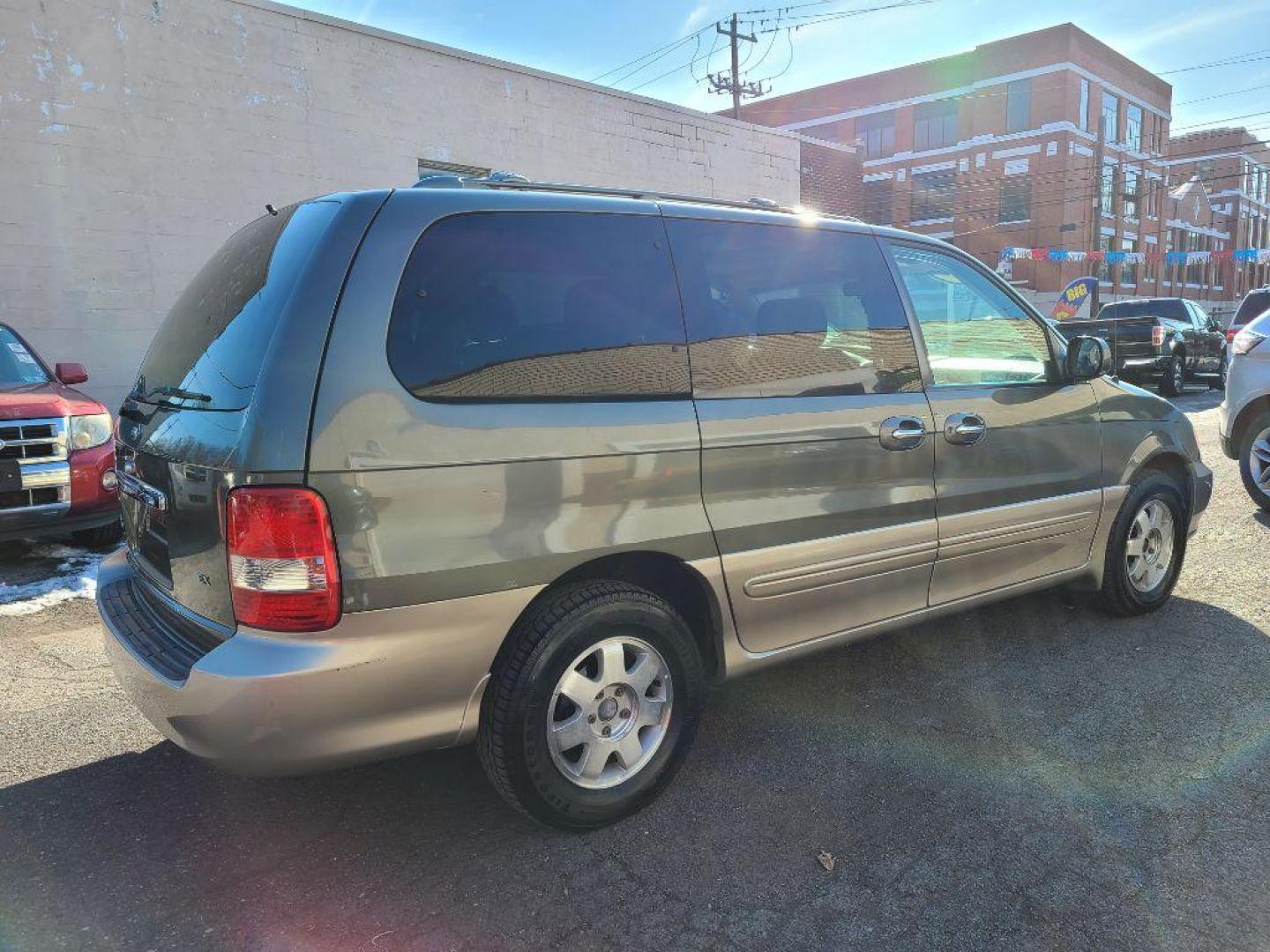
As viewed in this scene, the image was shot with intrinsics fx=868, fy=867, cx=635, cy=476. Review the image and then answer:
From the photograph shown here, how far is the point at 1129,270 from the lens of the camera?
49344 mm

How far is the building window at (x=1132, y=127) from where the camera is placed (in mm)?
48469

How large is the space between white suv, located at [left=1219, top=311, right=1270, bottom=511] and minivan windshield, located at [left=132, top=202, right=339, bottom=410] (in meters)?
6.97

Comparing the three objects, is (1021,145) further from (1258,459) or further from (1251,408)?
(1258,459)

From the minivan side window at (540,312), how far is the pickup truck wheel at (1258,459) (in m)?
6.01

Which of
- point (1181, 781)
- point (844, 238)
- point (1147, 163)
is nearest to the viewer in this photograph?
point (1181, 781)

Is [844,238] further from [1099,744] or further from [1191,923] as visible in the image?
[1191,923]

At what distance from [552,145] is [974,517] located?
9.72 meters

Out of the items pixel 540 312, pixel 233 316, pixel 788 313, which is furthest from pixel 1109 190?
pixel 233 316

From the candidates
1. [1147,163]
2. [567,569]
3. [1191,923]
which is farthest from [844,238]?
[1147,163]

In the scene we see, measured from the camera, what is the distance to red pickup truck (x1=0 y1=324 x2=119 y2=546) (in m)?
5.59

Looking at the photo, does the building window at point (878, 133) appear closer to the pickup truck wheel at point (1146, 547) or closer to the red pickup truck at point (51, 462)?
the pickup truck wheel at point (1146, 547)

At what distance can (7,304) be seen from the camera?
8156mm

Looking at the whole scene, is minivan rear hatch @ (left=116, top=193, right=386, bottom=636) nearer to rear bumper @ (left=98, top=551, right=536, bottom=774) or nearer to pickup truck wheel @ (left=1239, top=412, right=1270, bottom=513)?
rear bumper @ (left=98, top=551, right=536, bottom=774)

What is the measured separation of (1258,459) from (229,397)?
24.0 feet
